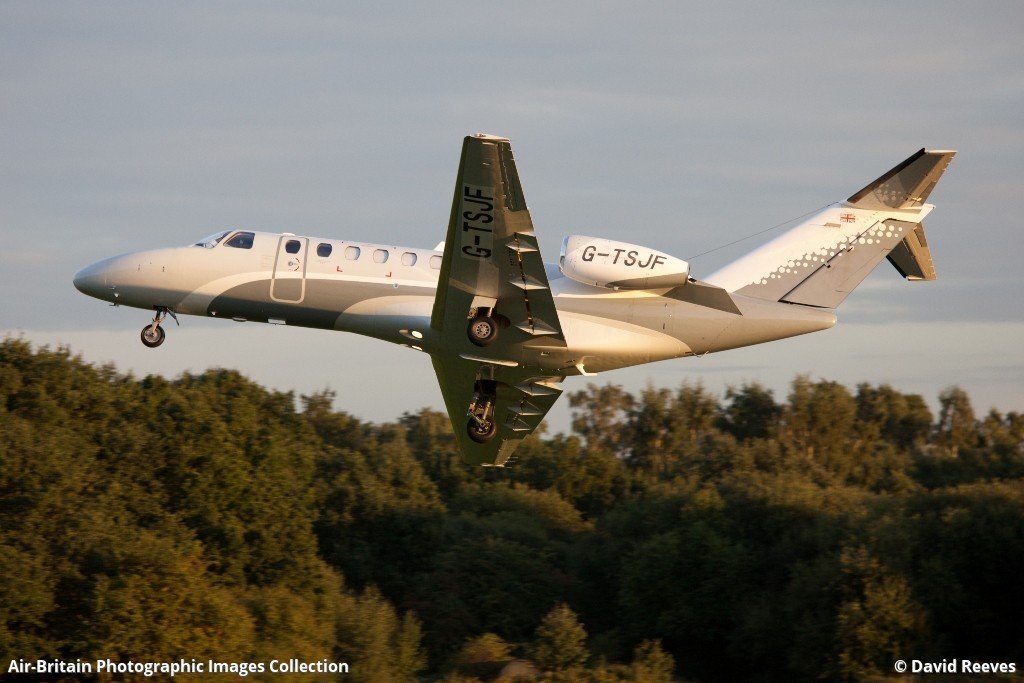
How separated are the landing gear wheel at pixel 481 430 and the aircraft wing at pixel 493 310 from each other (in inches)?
0.8

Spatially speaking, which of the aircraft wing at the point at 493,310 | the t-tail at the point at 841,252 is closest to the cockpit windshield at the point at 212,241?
the aircraft wing at the point at 493,310

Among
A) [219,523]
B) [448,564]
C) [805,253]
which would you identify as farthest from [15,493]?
[805,253]

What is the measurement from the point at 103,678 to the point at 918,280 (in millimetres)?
21349

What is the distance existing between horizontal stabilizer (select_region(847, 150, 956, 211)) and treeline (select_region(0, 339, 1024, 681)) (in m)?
14.9

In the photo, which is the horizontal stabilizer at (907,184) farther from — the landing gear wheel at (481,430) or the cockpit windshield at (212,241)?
the cockpit windshield at (212,241)

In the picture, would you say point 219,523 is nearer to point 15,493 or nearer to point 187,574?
point 15,493

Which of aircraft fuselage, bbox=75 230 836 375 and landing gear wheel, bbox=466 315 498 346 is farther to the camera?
aircraft fuselage, bbox=75 230 836 375

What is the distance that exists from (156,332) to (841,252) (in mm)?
14205

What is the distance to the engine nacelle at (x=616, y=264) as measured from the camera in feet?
77.8

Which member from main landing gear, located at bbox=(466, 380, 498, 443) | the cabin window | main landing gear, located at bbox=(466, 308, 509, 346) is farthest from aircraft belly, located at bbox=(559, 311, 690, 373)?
the cabin window

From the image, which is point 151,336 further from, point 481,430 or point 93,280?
point 481,430

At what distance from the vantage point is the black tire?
27.1 metres

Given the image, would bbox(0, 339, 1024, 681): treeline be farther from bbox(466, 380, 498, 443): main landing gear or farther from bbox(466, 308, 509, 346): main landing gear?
bbox(466, 308, 509, 346): main landing gear

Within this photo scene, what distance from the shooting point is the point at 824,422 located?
243 feet
